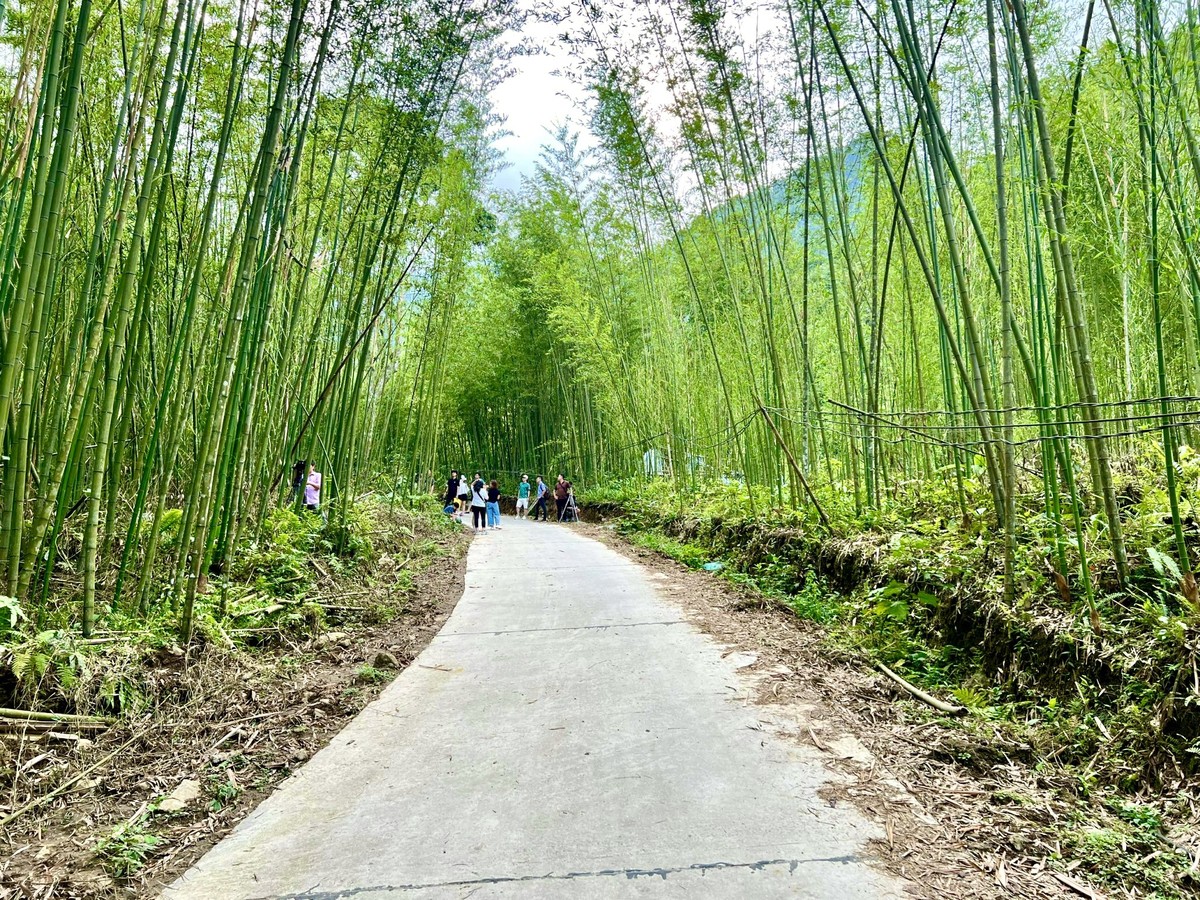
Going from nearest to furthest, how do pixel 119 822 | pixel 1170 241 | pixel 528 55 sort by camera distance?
1. pixel 119 822
2. pixel 1170 241
3. pixel 528 55

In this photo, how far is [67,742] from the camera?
5.56ft

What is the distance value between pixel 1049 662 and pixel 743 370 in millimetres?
4401

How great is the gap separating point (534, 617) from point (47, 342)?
2.27 metres

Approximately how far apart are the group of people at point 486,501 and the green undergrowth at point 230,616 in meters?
3.84

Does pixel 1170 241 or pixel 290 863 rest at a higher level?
pixel 1170 241

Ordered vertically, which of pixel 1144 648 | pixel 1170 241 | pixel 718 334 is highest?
pixel 718 334

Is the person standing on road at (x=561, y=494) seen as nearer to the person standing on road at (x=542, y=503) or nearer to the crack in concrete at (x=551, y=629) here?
the person standing on road at (x=542, y=503)

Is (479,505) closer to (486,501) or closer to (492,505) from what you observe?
(486,501)

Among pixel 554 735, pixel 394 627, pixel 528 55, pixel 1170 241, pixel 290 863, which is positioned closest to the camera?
pixel 290 863

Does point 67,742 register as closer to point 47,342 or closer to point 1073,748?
point 47,342

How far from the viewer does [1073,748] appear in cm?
167

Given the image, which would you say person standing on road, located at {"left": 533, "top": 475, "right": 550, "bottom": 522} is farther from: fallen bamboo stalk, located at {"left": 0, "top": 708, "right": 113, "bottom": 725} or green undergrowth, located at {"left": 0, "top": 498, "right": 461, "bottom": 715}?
fallen bamboo stalk, located at {"left": 0, "top": 708, "right": 113, "bottom": 725}

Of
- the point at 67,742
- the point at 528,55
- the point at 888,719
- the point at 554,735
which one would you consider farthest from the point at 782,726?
the point at 528,55

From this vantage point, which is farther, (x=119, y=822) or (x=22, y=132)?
(x=22, y=132)
